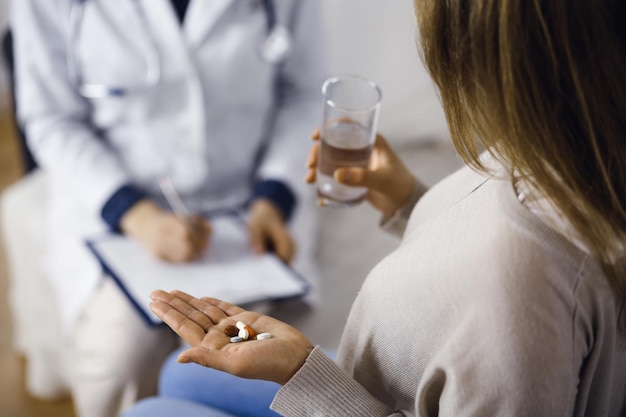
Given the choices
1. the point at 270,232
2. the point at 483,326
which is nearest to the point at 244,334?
the point at 483,326

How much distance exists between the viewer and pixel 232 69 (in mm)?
1295

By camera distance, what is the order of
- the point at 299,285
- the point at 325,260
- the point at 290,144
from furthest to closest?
the point at 325,260, the point at 290,144, the point at 299,285

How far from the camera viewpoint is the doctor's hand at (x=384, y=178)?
2.97 ft

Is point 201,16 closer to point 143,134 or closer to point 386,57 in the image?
point 143,134

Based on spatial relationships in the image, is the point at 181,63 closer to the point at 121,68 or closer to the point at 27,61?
the point at 121,68

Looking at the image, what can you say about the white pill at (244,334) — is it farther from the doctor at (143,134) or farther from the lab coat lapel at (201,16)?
the lab coat lapel at (201,16)

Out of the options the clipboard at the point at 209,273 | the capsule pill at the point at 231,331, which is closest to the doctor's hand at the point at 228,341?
the capsule pill at the point at 231,331

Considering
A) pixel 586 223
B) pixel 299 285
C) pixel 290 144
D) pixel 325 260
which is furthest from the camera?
pixel 325 260

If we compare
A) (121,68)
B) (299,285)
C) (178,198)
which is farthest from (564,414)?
(121,68)

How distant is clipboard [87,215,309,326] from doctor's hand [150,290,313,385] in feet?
1.18

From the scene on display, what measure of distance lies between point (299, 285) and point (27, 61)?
0.60 m

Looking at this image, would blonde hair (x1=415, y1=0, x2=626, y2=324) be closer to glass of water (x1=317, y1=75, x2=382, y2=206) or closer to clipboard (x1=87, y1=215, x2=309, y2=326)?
glass of water (x1=317, y1=75, x2=382, y2=206)

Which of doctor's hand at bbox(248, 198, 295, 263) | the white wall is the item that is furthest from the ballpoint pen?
the white wall

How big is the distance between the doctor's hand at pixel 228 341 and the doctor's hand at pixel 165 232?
17.6 inches
